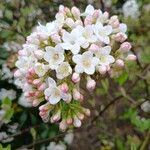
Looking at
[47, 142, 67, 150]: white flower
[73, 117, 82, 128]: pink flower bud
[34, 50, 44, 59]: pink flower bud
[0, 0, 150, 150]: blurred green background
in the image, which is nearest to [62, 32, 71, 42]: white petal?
[34, 50, 44, 59]: pink flower bud

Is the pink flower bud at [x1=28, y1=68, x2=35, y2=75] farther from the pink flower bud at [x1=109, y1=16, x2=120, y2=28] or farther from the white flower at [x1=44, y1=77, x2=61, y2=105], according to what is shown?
the pink flower bud at [x1=109, y1=16, x2=120, y2=28]

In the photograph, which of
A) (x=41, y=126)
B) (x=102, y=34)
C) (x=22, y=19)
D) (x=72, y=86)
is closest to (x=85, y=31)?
(x=102, y=34)

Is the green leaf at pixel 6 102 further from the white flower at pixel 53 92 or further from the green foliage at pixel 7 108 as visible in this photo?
the white flower at pixel 53 92

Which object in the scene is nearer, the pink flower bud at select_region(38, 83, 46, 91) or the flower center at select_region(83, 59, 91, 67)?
the flower center at select_region(83, 59, 91, 67)

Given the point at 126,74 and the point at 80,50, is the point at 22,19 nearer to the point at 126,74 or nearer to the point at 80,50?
the point at 126,74

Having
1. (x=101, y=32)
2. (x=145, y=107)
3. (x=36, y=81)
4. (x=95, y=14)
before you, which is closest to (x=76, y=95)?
(x=36, y=81)

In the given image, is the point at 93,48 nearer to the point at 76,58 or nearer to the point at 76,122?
the point at 76,58

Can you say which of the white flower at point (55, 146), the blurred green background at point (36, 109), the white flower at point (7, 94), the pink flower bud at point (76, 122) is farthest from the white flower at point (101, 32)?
the white flower at point (55, 146)
